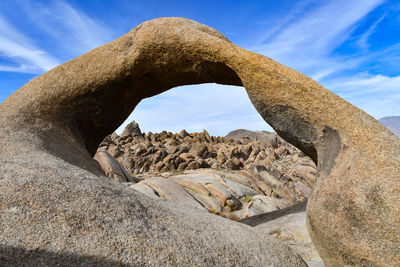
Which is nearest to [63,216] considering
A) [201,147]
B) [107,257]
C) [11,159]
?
[107,257]

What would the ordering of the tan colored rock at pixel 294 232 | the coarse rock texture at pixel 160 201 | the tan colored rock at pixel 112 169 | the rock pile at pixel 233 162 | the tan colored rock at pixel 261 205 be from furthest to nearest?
the rock pile at pixel 233 162 → the tan colored rock at pixel 112 169 → the tan colored rock at pixel 261 205 → the tan colored rock at pixel 294 232 → the coarse rock texture at pixel 160 201

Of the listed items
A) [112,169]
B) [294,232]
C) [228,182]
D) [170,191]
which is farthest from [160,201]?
[112,169]

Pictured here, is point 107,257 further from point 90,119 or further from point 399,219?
point 90,119

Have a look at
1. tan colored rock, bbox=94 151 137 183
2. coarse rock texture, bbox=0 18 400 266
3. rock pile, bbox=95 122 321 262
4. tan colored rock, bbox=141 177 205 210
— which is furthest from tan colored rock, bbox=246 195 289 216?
tan colored rock, bbox=94 151 137 183

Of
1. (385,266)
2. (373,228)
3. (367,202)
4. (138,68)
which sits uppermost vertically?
(138,68)

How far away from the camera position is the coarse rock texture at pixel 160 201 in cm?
337

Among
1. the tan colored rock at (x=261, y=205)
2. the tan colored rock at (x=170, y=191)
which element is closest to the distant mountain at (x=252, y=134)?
the tan colored rock at (x=261, y=205)

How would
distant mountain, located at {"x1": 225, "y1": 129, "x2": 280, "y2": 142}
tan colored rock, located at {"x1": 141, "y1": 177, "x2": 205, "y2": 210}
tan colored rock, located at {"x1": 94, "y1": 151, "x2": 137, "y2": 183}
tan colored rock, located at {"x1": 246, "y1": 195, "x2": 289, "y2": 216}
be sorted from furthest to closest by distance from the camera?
distant mountain, located at {"x1": 225, "y1": 129, "x2": 280, "y2": 142} < tan colored rock, located at {"x1": 94, "y1": 151, "x2": 137, "y2": 183} < tan colored rock, located at {"x1": 246, "y1": 195, "x2": 289, "y2": 216} < tan colored rock, located at {"x1": 141, "y1": 177, "x2": 205, "y2": 210}

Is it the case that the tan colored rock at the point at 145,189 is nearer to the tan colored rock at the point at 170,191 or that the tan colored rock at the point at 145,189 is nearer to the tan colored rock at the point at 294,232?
the tan colored rock at the point at 170,191

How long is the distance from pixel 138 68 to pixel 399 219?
20.6 feet

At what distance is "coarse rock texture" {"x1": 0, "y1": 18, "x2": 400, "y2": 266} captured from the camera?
3.37 m

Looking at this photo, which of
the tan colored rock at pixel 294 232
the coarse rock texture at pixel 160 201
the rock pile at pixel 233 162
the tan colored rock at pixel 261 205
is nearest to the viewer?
the coarse rock texture at pixel 160 201

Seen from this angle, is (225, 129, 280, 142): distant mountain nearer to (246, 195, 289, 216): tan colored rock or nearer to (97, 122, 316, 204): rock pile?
(97, 122, 316, 204): rock pile

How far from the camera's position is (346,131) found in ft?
16.2
